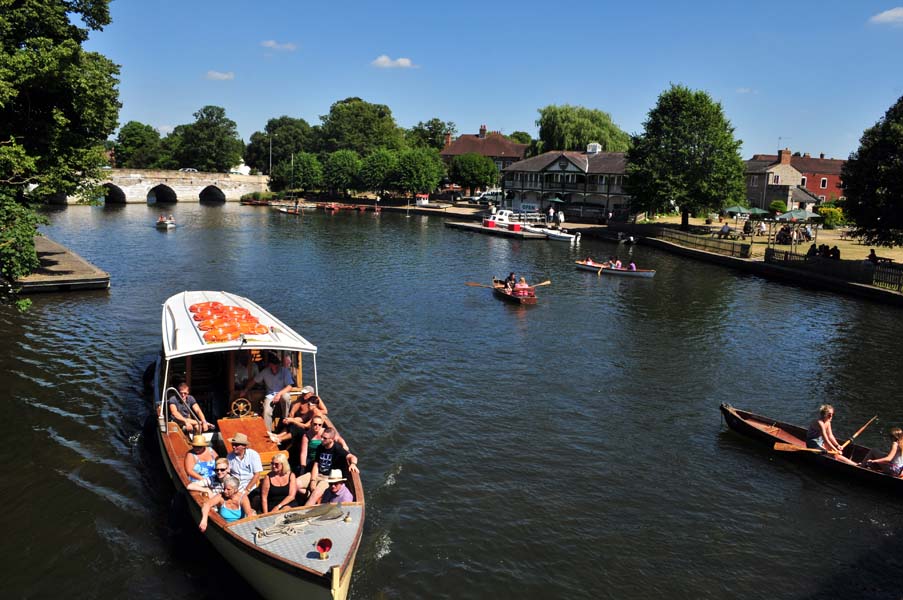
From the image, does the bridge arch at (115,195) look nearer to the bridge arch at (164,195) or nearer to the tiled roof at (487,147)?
the bridge arch at (164,195)

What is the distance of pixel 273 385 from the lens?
15805 millimetres

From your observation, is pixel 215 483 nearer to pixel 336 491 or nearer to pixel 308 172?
pixel 336 491

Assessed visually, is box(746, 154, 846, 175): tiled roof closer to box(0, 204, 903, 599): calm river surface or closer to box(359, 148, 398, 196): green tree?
box(359, 148, 398, 196): green tree

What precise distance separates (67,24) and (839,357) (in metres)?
39.1

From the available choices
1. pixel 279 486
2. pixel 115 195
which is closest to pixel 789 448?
pixel 279 486

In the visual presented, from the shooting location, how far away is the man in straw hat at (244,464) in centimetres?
1248

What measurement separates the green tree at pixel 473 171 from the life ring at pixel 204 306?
97812 mm

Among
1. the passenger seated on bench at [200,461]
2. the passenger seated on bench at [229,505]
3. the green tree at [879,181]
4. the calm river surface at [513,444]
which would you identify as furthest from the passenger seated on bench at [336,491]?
the green tree at [879,181]

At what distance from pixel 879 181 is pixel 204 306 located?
132ft

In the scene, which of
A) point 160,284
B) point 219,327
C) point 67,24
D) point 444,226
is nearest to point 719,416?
point 219,327

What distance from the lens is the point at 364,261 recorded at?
51906mm

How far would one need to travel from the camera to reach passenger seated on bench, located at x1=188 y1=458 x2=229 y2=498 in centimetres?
1229

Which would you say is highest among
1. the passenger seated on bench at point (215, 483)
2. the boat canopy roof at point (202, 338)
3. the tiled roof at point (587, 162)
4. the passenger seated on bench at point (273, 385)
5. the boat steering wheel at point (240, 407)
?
the tiled roof at point (587, 162)

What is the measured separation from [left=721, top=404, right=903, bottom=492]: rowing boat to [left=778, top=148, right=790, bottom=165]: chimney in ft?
278
